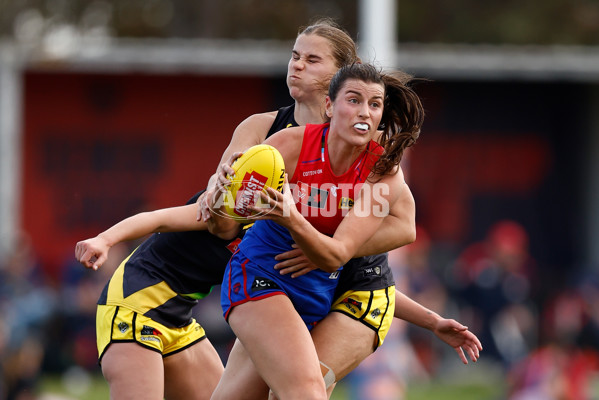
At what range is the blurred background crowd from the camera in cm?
1317

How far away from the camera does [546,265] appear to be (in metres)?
18.3

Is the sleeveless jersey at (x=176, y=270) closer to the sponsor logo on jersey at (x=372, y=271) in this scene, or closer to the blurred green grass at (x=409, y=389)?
the sponsor logo on jersey at (x=372, y=271)

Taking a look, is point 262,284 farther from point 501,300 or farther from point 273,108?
point 273,108

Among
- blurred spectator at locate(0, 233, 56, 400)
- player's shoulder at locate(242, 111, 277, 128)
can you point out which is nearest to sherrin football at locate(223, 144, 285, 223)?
player's shoulder at locate(242, 111, 277, 128)

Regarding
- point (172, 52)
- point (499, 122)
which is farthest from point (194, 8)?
point (499, 122)

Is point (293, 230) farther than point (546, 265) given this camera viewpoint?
No

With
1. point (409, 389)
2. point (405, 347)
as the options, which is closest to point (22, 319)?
point (409, 389)

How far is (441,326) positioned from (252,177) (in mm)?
1501

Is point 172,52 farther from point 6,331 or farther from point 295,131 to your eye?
point 295,131

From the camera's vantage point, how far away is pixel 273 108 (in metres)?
16.6

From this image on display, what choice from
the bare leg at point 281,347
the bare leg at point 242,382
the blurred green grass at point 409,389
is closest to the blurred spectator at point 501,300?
the blurred green grass at point 409,389

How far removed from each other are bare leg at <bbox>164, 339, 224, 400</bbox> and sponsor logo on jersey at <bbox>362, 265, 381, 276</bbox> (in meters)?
1.13

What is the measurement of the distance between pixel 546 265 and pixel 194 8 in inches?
313

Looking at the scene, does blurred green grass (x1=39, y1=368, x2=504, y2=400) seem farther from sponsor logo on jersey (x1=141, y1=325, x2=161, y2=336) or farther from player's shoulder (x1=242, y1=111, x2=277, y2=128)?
player's shoulder (x1=242, y1=111, x2=277, y2=128)
